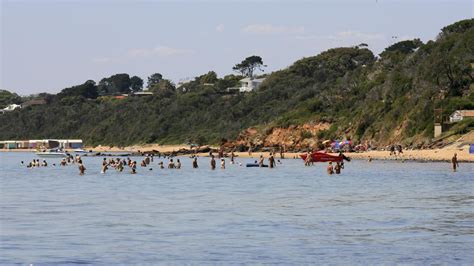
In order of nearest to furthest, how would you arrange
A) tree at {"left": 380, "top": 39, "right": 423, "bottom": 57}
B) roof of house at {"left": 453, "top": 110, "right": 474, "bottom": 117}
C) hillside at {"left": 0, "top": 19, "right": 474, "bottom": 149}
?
Answer: roof of house at {"left": 453, "top": 110, "right": 474, "bottom": 117}
hillside at {"left": 0, "top": 19, "right": 474, "bottom": 149}
tree at {"left": 380, "top": 39, "right": 423, "bottom": 57}

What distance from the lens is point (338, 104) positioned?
142750 millimetres

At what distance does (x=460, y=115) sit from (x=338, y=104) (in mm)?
33644

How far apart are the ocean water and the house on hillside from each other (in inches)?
1553

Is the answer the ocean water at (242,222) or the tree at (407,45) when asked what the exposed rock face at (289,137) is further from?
the ocean water at (242,222)

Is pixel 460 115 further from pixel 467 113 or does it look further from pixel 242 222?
pixel 242 222

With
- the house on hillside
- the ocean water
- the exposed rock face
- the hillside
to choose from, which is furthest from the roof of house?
the ocean water

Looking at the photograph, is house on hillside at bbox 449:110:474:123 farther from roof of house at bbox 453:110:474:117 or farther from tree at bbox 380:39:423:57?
tree at bbox 380:39:423:57

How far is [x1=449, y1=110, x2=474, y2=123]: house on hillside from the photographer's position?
11047cm

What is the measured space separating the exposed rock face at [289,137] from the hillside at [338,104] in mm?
190

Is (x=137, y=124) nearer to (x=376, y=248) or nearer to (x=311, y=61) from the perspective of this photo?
(x=311, y=61)

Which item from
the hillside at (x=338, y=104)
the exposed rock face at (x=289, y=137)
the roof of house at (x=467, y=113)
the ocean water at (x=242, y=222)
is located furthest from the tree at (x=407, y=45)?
the ocean water at (x=242, y=222)

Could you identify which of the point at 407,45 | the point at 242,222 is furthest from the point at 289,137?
the point at 242,222

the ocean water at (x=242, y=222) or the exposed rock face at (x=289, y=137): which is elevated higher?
the exposed rock face at (x=289, y=137)

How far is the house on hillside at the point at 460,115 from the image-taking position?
362ft
